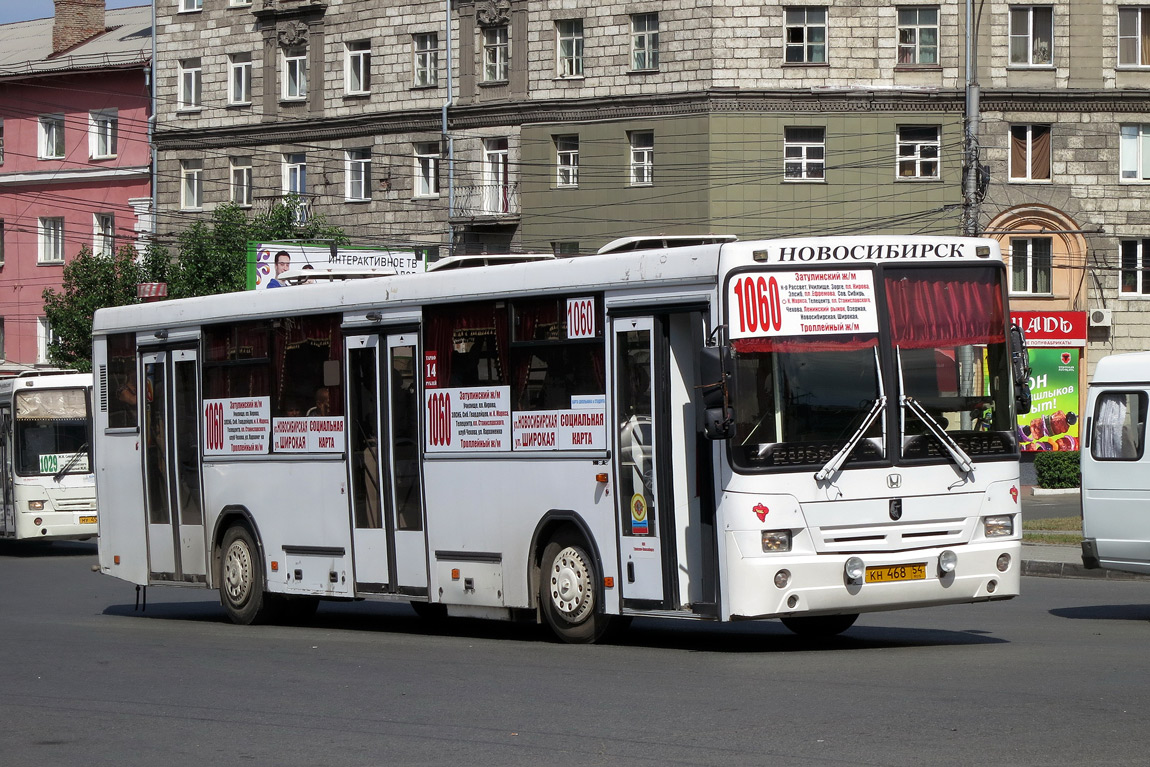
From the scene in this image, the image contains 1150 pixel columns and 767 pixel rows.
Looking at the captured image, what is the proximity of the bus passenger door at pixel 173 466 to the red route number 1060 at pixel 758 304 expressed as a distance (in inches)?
290

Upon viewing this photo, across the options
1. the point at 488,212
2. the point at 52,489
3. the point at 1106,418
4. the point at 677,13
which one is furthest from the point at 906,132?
the point at 1106,418

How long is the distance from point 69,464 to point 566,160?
20204 mm

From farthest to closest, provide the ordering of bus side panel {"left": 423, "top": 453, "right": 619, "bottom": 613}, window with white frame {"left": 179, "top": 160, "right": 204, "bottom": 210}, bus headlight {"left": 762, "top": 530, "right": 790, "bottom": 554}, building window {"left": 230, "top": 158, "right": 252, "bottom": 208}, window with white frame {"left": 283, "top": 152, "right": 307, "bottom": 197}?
window with white frame {"left": 179, "top": 160, "right": 204, "bottom": 210} < building window {"left": 230, "top": 158, "right": 252, "bottom": 208} < window with white frame {"left": 283, "top": 152, "right": 307, "bottom": 197} < bus side panel {"left": 423, "top": 453, "right": 619, "bottom": 613} < bus headlight {"left": 762, "top": 530, "right": 790, "bottom": 554}

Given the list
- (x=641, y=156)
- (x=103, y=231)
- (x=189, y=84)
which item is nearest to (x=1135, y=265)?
(x=641, y=156)

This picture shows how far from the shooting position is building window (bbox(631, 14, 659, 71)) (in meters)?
47.2

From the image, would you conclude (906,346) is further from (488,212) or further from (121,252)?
(121,252)

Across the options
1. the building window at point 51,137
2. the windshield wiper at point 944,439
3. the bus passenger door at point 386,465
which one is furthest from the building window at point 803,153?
the windshield wiper at point 944,439

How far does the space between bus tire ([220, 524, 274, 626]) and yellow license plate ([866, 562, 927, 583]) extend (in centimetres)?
690

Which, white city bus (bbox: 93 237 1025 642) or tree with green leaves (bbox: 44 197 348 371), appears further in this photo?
tree with green leaves (bbox: 44 197 348 371)

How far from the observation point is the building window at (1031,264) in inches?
1822

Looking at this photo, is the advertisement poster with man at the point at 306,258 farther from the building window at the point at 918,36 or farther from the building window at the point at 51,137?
the building window at the point at 51,137

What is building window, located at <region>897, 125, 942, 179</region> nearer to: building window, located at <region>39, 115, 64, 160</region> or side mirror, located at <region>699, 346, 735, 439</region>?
building window, located at <region>39, 115, 64, 160</region>

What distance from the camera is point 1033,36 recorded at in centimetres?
4616

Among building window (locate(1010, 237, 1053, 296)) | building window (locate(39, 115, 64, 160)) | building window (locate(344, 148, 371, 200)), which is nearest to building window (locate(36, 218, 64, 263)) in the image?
building window (locate(39, 115, 64, 160))
